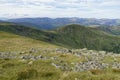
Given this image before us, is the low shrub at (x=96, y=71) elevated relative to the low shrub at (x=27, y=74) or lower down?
lower down

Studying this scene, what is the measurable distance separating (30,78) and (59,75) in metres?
2.63

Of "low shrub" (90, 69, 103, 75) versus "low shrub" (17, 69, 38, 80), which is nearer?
"low shrub" (17, 69, 38, 80)

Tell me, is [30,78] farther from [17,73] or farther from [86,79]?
[86,79]

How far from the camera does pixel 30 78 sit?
21078 millimetres

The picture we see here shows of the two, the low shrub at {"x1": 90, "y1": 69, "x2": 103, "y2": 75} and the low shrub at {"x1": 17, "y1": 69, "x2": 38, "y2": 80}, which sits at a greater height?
the low shrub at {"x1": 17, "y1": 69, "x2": 38, "y2": 80}

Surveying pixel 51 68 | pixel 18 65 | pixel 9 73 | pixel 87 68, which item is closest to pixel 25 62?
pixel 18 65

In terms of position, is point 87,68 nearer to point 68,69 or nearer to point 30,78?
point 68,69

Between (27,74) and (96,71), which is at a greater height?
(27,74)

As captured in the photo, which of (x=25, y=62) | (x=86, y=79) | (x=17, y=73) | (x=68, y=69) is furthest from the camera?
(x=25, y=62)

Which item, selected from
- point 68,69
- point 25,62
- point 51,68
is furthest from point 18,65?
point 68,69

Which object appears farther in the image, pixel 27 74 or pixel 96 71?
pixel 96 71

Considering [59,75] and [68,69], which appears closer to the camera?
[59,75]

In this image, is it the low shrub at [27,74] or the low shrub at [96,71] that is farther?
the low shrub at [96,71]

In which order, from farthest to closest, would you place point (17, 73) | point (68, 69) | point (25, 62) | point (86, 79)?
point (25, 62), point (68, 69), point (17, 73), point (86, 79)
